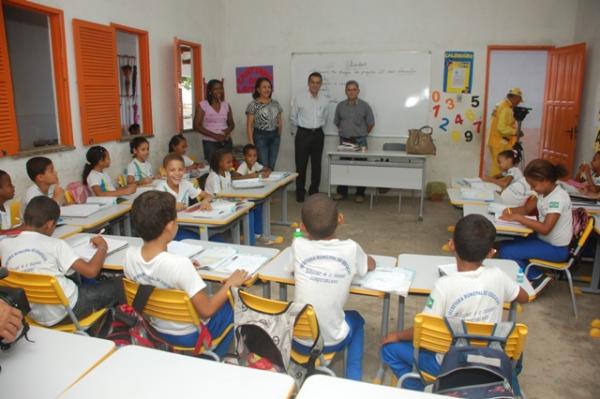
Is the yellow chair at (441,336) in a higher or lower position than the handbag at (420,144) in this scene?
lower

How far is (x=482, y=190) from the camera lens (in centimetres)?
426

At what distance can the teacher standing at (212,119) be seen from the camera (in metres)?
6.13

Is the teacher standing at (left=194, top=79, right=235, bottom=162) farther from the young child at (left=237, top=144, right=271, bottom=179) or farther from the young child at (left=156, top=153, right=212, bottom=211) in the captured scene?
the young child at (left=156, top=153, right=212, bottom=211)

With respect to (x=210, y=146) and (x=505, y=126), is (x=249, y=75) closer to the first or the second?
(x=210, y=146)

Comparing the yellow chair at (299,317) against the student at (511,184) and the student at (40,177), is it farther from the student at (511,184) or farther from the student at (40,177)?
the student at (511,184)

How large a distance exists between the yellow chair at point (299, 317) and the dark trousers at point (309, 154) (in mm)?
5022

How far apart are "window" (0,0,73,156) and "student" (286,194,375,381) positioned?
9.41ft

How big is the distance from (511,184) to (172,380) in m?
3.44

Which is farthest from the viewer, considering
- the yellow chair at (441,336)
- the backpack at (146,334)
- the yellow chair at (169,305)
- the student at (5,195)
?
the student at (5,195)

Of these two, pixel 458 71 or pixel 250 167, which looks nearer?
pixel 250 167

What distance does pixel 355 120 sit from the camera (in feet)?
22.5

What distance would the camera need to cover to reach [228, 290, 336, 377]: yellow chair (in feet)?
5.94

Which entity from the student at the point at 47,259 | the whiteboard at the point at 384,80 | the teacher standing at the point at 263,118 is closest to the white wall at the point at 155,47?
the teacher standing at the point at 263,118

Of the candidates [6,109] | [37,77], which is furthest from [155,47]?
[6,109]
